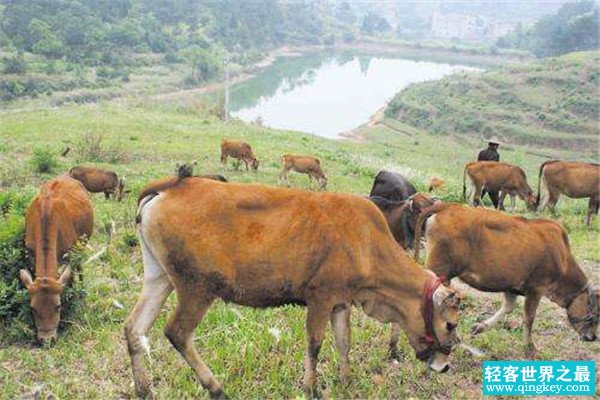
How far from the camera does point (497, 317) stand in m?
7.81

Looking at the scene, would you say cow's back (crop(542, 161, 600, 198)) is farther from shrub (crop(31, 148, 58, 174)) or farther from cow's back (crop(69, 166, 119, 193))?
shrub (crop(31, 148, 58, 174))

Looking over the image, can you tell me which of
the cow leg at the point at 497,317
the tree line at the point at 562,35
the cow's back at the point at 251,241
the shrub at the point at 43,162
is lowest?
the shrub at the point at 43,162

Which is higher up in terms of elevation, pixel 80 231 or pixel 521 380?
pixel 80 231

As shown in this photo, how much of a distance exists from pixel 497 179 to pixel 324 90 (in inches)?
2982

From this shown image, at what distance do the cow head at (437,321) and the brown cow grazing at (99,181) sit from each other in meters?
11.5

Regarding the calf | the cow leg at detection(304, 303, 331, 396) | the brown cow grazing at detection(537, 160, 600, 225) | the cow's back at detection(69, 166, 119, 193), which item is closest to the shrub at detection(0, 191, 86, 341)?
the cow leg at detection(304, 303, 331, 396)

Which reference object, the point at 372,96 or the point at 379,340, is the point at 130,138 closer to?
the point at 379,340

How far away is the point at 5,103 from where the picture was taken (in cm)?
5081

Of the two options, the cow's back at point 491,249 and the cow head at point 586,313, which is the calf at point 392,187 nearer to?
the cow's back at point 491,249

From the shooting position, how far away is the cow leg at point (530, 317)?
7508 mm

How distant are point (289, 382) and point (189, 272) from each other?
1.62 metres

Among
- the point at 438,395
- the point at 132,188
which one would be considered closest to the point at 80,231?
the point at 438,395

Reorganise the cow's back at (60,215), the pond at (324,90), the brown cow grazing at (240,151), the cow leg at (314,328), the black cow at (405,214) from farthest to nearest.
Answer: the pond at (324,90)
the brown cow grazing at (240,151)
the black cow at (405,214)
the cow's back at (60,215)
the cow leg at (314,328)

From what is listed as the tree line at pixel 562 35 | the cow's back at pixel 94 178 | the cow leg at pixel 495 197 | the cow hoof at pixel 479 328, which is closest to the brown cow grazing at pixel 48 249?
the cow hoof at pixel 479 328
